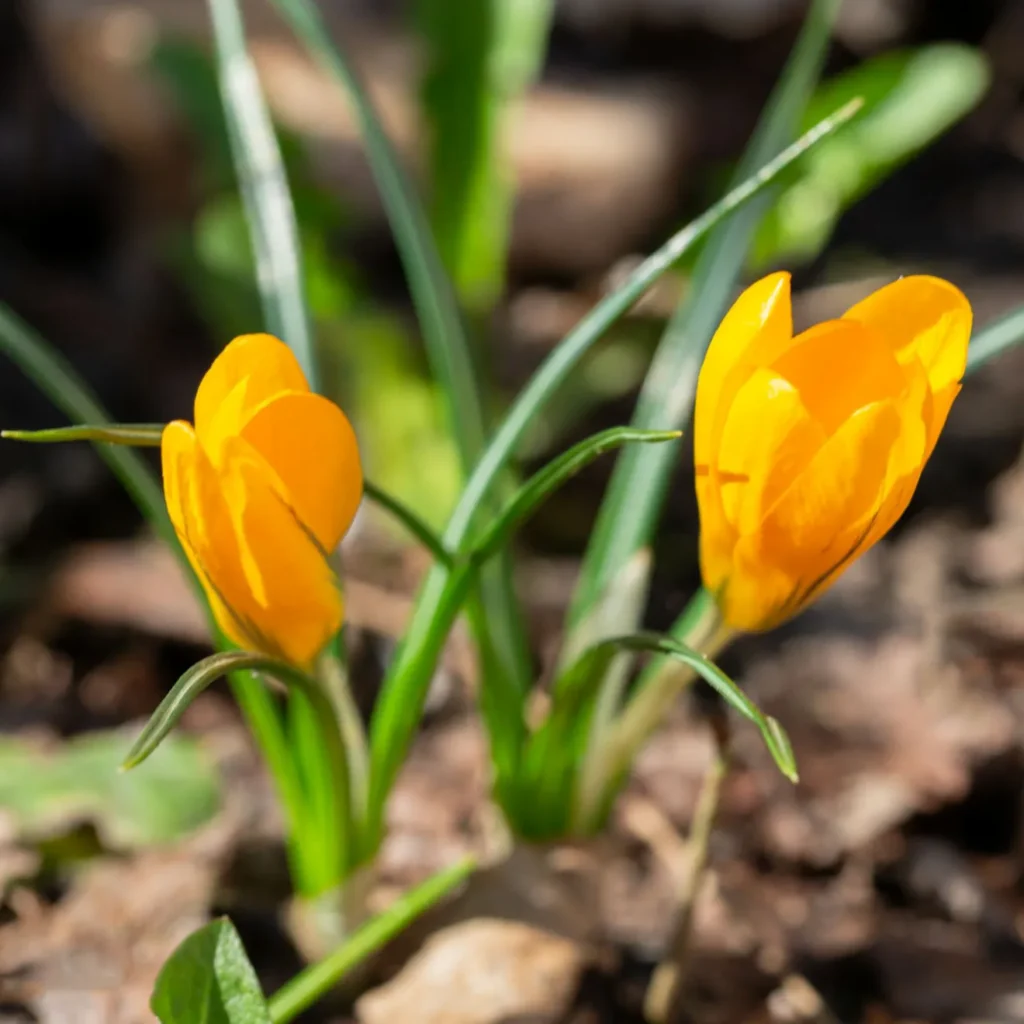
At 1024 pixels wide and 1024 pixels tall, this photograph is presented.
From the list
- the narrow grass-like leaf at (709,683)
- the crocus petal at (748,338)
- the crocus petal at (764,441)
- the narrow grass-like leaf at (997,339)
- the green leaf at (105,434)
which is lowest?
the narrow grass-like leaf at (709,683)

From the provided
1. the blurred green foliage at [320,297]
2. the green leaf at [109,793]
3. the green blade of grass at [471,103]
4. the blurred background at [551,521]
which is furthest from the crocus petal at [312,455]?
the green blade of grass at [471,103]

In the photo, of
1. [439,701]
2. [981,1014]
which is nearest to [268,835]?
[439,701]

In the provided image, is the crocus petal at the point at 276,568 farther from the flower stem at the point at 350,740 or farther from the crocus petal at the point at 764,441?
the crocus petal at the point at 764,441

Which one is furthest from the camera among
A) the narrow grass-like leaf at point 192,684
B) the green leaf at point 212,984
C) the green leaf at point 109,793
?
the green leaf at point 109,793

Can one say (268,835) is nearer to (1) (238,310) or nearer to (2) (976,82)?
(1) (238,310)

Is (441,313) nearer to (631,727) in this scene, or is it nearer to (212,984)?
(631,727)

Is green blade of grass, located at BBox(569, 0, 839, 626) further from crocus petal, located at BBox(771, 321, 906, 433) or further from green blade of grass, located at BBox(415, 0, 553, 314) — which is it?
green blade of grass, located at BBox(415, 0, 553, 314)

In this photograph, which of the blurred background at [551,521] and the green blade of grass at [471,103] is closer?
the blurred background at [551,521]
